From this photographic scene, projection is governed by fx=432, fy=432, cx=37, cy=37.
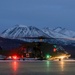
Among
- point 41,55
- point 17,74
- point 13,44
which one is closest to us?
point 17,74

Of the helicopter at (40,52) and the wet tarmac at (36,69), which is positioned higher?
the helicopter at (40,52)

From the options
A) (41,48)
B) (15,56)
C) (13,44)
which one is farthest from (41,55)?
(13,44)

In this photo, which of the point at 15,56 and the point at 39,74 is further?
the point at 15,56

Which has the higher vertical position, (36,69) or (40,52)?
(40,52)

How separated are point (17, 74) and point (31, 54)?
4736 centimetres

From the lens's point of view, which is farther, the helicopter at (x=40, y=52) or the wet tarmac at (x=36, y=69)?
the helicopter at (x=40, y=52)

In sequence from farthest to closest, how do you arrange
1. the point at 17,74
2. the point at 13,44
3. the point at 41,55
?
1. the point at 13,44
2. the point at 41,55
3. the point at 17,74

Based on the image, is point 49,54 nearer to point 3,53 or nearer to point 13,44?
point 3,53

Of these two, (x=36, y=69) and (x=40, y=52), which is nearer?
(x=36, y=69)

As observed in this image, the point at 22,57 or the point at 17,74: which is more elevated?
the point at 22,57

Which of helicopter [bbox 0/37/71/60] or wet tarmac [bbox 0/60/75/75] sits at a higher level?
helicopter [bbox 0/37/71/60]

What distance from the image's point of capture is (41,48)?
7450 cm

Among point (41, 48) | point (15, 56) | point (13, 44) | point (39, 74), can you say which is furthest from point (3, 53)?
point (39, 74)

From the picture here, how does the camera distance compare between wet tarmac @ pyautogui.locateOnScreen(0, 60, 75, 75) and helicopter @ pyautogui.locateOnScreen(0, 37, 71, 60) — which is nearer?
wet tarmac @ pyautogui.locateOnScreen(0, 60, 75, 75)
